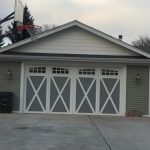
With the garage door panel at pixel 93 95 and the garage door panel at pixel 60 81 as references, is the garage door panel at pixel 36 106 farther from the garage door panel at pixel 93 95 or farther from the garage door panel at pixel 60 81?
the garage door panel at pixel 93 95

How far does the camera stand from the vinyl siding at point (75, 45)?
76.3 feet

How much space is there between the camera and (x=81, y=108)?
23078 mm

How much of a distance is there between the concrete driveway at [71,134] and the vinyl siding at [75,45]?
428cm

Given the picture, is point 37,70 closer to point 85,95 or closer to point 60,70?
point 60,70

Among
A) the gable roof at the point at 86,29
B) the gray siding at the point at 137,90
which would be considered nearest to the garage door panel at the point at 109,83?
the gray siding at the point at 137,90

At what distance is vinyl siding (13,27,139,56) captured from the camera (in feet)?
76.3

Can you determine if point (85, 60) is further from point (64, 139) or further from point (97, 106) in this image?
point (64, 139)

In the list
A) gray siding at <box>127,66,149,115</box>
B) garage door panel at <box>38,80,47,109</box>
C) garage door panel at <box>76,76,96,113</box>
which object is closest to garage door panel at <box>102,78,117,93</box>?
garage door panel at <box>76,76,96,113</box>

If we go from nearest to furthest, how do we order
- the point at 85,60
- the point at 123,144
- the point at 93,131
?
1. the point at 123,144
2. the point at 93,131
3. the point at 85,60

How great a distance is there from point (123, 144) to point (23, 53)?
10.8 metres

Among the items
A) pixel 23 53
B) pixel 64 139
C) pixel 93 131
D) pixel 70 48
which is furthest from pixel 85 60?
pixel 64 139

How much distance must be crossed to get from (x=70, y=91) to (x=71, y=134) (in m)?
8.19

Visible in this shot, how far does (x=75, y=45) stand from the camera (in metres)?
23.4

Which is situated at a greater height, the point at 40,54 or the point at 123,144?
the point at 40,54
